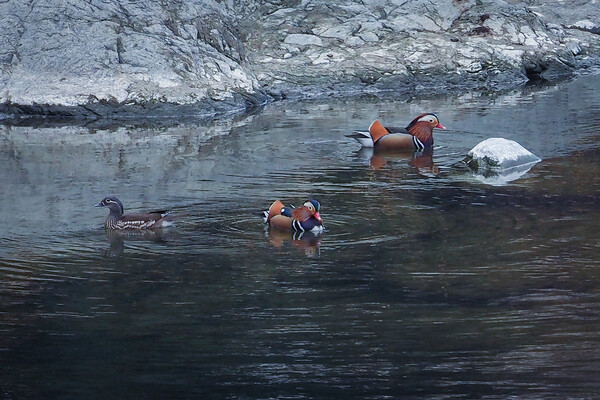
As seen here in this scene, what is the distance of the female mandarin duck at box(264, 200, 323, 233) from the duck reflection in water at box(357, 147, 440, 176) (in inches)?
135

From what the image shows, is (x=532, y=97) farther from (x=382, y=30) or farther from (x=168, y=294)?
(x=168, y=294)

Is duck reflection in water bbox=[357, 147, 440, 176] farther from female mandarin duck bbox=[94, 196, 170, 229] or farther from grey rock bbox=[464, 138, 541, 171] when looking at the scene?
female mandarin duck bbox=[94, 196, 170, 229]

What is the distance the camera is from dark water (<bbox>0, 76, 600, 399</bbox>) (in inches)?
277

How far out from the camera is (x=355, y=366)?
717 centimetres

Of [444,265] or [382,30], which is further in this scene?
[382,30]

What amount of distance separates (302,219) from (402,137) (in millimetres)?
5442

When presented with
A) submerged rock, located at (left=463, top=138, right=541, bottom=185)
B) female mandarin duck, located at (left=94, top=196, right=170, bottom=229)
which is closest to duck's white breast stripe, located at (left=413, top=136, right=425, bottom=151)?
submerged rock, located at (left=463, top=138, right=541, bottom=185)

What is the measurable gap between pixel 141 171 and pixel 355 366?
7264 millimetres

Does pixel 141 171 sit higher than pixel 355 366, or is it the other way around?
pixel 141 171

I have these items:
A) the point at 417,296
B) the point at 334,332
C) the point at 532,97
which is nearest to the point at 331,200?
the point at 417,296

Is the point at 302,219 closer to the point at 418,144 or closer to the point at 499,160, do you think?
the point at 499,160

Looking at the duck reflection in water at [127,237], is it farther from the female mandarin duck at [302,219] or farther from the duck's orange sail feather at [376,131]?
the duck's orange sail feather at [376,131]

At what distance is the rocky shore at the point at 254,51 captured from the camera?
19.1 metres

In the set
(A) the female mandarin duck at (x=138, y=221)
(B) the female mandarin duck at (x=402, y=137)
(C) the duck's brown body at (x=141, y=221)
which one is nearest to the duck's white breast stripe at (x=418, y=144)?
(B) the female mandarin duck at (x=402, y=137)
